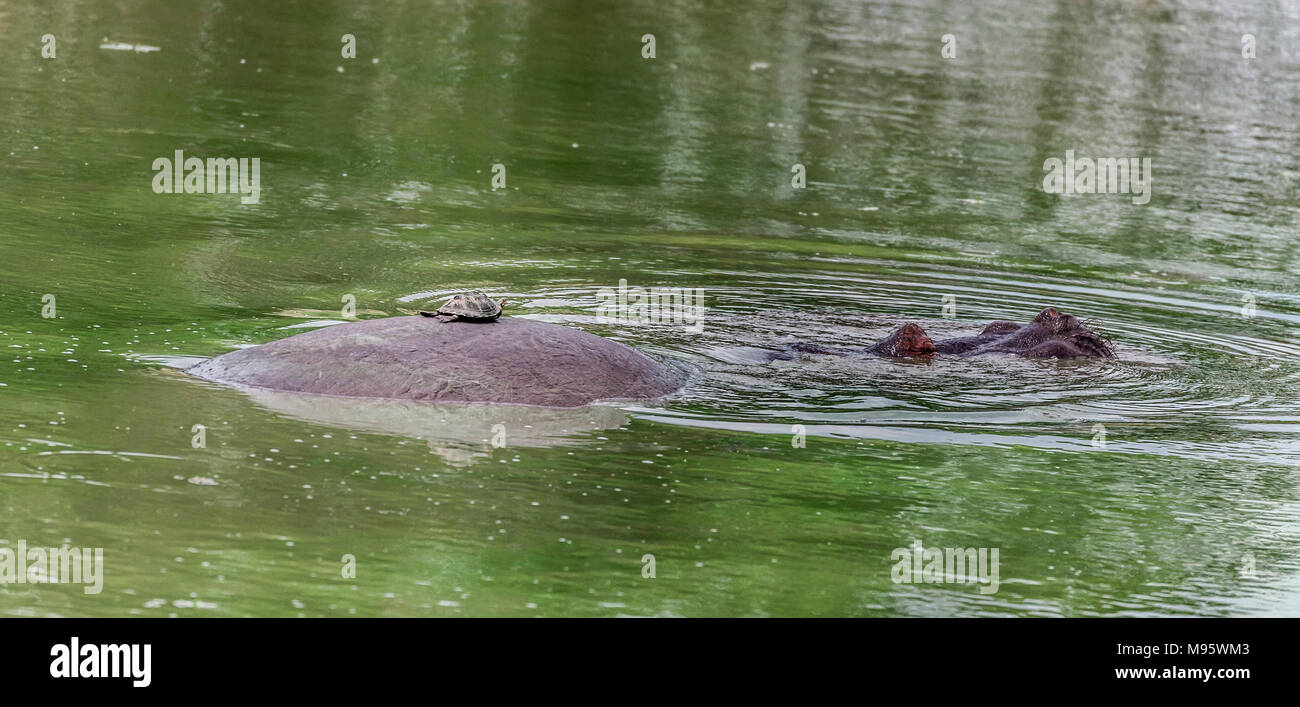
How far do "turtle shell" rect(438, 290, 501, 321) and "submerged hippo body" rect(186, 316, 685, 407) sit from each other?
61 millimetres

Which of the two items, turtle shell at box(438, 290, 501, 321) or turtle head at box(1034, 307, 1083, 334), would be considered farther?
turtle head at box(1034, 307, 1083, 334)

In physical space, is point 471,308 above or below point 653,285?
below

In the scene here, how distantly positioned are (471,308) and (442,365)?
449 mm

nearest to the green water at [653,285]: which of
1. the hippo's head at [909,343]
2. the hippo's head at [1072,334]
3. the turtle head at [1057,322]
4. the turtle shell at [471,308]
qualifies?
the hippo's head at [909,343]

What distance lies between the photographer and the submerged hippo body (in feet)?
31.7

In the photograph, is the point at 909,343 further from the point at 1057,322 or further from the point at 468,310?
the point at 468,310

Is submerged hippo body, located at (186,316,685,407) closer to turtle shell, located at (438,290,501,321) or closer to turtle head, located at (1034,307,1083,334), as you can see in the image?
turtle shell, located at (438,290,501,321)

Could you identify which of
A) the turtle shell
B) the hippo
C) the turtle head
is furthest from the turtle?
the turtle head

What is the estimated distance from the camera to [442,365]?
9.71 metres

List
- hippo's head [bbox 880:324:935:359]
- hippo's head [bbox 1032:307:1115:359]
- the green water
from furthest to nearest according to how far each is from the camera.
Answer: hippo's head [bbox 1032:307:1115:359]
hippo's head [bbox 880:324:935:359]
the green water

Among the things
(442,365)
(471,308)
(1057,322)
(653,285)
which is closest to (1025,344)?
(1057,322)

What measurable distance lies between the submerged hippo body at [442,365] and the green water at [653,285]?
34 cm

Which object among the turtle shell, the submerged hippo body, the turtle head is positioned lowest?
the submerged hippo body

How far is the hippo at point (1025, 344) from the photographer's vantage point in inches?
451
